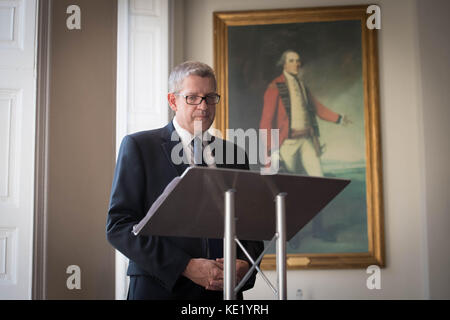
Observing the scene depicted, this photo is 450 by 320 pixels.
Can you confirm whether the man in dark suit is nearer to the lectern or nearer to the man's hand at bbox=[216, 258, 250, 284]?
the man's hand at bbox=[216, 258, 250, 284]

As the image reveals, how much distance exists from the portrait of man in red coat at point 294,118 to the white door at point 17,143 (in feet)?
6.53

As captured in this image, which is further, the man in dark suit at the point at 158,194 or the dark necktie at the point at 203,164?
the dark necktie at the point at 203,164

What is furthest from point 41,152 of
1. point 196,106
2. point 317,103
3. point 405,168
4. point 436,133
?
point 436,133

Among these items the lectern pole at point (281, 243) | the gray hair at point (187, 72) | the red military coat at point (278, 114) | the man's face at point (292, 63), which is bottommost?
the lectern pole at point (281, 243)

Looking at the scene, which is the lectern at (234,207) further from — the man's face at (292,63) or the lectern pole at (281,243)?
the man's face at (292,63)

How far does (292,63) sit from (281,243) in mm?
3376

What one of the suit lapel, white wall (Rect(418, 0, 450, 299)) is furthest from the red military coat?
the suit lapel

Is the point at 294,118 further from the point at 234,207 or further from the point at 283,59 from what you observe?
the point at 234,207

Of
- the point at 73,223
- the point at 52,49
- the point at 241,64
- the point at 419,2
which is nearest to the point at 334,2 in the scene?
the point at 419,2

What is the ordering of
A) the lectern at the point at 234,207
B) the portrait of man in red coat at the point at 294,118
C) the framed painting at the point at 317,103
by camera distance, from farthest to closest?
the portrait of man in red coat at the point at 294,118, the framed painting at the point at 317,103, the lectern at the point at 234,207

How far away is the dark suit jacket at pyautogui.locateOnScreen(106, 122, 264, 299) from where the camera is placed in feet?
6.26

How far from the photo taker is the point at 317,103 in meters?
4.68

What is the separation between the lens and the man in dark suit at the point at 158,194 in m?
1.90

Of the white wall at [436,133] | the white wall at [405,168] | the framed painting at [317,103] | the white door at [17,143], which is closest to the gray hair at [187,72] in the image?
the white door at [17,143]
